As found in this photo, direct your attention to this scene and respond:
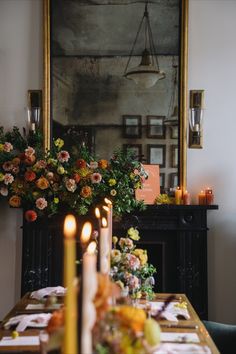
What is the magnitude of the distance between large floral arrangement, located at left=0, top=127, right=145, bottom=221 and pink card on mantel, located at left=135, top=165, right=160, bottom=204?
0.18 metres

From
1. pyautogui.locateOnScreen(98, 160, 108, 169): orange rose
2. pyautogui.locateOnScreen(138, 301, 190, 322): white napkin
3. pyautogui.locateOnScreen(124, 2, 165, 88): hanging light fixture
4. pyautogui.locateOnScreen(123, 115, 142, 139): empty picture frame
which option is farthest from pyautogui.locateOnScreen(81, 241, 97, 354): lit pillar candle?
pyautogui.locateOnScreen(124, 2, 165, 88): hanging light fixture

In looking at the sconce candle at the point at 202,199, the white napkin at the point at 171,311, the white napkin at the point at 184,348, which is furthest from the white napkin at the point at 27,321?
the sconce candle at the point at 202,199

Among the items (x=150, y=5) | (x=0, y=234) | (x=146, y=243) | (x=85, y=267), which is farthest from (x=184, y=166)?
(x=85, y=267)

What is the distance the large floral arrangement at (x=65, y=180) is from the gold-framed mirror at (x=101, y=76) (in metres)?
0.38

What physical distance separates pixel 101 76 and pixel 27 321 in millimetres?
2779

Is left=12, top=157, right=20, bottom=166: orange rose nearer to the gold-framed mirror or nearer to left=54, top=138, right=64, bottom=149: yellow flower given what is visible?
left=54, top=138, right=64, bottom=149: yellow flower

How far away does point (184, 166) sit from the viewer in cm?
428

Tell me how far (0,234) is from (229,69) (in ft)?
8.57

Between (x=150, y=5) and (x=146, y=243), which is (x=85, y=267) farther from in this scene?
(x=150, y=5)

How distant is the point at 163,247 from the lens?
4270mm

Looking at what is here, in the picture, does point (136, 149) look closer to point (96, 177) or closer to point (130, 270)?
point (96, 177)

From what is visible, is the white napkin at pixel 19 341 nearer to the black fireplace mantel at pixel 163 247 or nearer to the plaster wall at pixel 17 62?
the black fireplace mantel at pixel 163 247

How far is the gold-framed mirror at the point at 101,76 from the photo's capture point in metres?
4.31

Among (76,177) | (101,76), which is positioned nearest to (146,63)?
(101,76)
